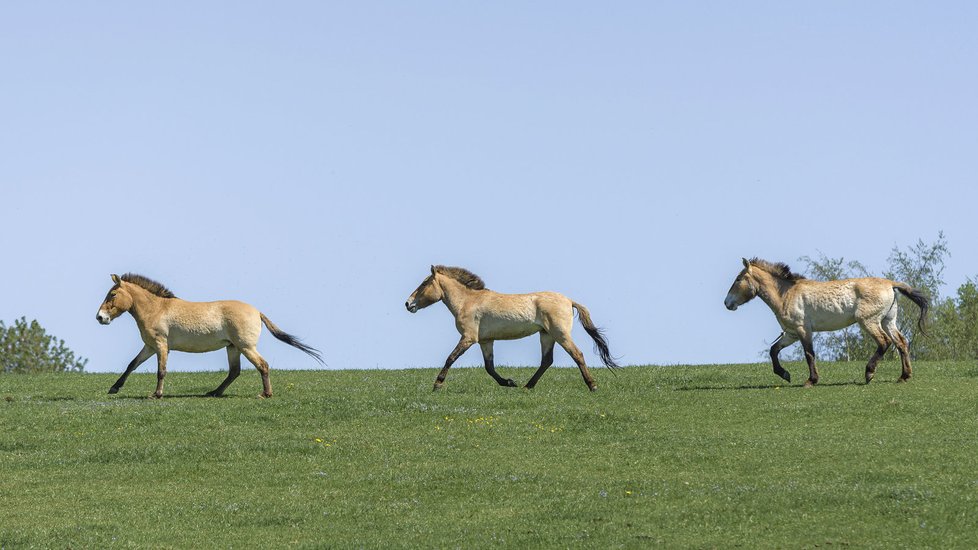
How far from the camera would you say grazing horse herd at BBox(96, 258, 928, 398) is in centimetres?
2627

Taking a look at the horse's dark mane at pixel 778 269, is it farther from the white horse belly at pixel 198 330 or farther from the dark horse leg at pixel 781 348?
the white horse belly at pixel 198 330

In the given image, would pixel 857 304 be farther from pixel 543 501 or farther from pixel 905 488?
pixel 543 501

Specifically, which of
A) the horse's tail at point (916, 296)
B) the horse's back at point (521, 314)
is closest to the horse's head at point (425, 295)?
the horse's back at point (521, 314)

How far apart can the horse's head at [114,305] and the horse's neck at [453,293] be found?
691cm

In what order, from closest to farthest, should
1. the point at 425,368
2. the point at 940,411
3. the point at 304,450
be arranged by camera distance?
the point at 304,450 → the point at 940,411 → the point at 425,368

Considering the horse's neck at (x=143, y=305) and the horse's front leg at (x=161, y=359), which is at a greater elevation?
the horse's neck at (x=143, y=305)

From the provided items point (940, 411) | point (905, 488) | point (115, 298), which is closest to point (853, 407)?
point (940, 411)

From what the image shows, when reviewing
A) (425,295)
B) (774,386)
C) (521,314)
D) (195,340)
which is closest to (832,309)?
(774,386)

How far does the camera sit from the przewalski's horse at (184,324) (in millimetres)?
26375

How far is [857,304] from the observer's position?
26.1 meters

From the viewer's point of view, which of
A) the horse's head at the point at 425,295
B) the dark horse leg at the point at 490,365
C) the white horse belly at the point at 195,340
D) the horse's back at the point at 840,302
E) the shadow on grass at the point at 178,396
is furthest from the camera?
the horse's head at the point at 425,295

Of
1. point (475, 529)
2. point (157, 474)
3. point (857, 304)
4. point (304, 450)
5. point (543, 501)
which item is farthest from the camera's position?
point (857, 304)

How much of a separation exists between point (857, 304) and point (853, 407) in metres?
3.81

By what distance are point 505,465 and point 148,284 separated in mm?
11524
